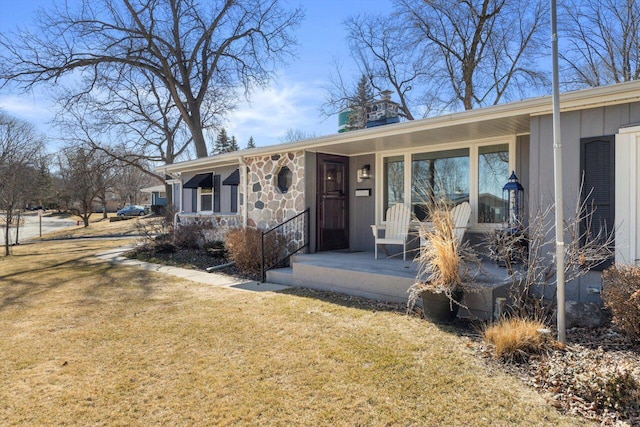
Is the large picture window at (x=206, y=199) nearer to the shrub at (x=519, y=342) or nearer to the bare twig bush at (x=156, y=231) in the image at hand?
the bare twig bush at (x=156, y=231)

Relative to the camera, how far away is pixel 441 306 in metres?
4.04


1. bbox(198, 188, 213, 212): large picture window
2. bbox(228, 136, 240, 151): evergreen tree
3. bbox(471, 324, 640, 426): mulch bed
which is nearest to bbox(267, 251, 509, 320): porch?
bbox(471, 324, 640, 426): mulch bed

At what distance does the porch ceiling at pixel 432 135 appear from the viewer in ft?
16.9

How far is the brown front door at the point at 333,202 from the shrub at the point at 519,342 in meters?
4.59

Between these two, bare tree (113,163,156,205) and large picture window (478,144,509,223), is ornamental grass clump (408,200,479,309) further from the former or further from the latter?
bare tree (113,163,156,205)

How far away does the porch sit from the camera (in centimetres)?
Answer: 423

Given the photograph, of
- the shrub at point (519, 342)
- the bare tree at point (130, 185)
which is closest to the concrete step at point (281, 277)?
the shrub at point (519, 342)

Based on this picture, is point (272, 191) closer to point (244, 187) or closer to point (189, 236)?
point (244, 187)

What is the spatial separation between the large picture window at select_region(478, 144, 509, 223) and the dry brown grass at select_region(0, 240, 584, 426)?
2.80 meters

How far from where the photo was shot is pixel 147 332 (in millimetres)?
4062

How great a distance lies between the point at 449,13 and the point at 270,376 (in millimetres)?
16344

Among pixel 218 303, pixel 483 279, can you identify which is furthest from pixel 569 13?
pixel 218 303

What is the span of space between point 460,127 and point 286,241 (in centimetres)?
388

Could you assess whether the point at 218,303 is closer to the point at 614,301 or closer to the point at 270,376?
the point at 270,376
